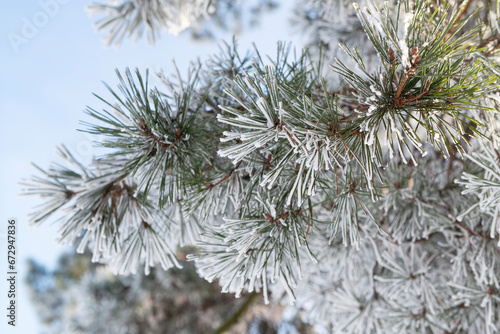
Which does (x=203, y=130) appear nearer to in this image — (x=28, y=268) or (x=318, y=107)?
(x=318, y=107)

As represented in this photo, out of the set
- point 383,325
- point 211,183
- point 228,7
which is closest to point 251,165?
point 211,183

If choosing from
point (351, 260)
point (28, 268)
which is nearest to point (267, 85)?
point (351, 260)

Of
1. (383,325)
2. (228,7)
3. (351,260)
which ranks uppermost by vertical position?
(228,7)

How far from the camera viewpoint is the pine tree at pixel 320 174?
0.51m

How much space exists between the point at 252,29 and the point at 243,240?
2.16 meters

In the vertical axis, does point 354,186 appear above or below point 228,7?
below

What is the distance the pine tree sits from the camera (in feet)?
1.67

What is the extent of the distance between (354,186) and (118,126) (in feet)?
1.44

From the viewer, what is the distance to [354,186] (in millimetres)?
678

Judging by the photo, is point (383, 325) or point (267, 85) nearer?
point (267, 85)

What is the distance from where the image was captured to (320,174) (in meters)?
0.72

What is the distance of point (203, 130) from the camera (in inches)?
29.5

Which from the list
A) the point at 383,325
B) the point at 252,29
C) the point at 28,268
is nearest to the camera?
the point at 383,325

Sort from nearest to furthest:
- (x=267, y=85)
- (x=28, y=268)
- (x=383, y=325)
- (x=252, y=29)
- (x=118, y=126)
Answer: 1. (x=267, y=85)
2. (x=118, y=126)
3. (x=383, y=325)
4. (x=252, y=29)
5. (x=28, y=268)
